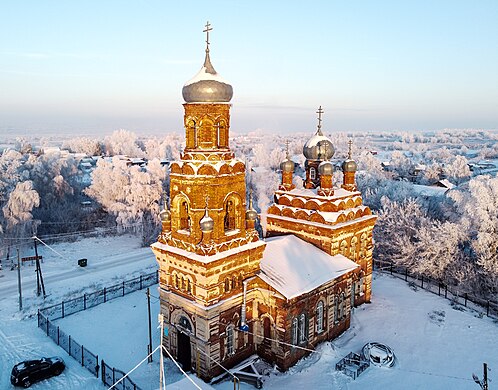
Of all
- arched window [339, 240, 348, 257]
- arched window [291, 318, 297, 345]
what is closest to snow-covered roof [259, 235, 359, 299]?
arched window [339, 240, 348, 257]

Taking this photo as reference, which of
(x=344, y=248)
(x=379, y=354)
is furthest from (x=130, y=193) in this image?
(x=379, y=354)

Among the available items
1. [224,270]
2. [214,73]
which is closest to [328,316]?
[224,270]

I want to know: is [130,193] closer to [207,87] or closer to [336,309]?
[336,309]

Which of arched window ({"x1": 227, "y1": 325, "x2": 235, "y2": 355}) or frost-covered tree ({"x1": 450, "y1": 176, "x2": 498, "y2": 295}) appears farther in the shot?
frost-covered tree ({"x1": 450, "y1": 176, "x2": 498, "y2": 295})

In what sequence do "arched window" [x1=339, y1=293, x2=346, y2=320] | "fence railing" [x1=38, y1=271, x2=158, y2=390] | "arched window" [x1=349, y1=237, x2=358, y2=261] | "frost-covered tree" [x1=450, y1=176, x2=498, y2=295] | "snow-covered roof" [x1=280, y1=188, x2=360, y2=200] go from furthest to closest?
"frost-covered tree" [x1=450, y1=176, x2=498, y2=295] < "arched window" [x1=349, y1=237, x2=358, y2=261] < "snow-covered roof" [x1=280, y1=188, x2=360, y2=200] < "arched window" [x1=339, y1=293, x2=346, y2=320] < "fence railing" [x1=38, y1=271, x2=158, y2=390]

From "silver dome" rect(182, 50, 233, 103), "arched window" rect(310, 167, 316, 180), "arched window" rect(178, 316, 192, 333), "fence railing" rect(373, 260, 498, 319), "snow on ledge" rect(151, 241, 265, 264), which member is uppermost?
"silver dome" rect(182, 50, 233, 103)

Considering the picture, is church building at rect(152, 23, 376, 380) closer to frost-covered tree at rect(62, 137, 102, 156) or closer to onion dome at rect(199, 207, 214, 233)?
onion dome at rect(199, 207, 214, 233)

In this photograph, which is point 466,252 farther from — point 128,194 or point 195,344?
point 128,194
